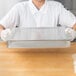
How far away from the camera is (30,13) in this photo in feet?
2.97

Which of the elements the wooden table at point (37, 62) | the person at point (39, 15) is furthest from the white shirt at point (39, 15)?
the wooden table at point (37, 62)

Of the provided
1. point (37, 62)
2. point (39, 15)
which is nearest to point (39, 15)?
point (39, 15)

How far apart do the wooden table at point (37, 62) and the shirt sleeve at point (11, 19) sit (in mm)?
228

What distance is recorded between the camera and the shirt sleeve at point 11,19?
0.84m

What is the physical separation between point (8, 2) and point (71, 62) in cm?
43

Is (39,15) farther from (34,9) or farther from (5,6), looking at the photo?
(5,6)

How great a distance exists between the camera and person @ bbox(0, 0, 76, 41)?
868 millimetres

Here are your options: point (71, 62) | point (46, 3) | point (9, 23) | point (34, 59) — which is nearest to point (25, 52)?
point (34, 59)

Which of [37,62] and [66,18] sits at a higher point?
[66,18]

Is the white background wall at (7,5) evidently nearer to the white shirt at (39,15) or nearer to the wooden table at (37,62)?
the white shirt at (39,15)

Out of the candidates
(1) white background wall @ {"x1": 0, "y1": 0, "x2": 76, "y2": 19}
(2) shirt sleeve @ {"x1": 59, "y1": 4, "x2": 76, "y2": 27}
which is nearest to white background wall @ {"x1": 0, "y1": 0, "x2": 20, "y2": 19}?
(1) white background wall @ {"x1": 0, "y1": 0, "x2": 76, "y2": 19}

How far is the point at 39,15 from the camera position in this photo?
2.96 feet

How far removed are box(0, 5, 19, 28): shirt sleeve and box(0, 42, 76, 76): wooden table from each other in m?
0.23

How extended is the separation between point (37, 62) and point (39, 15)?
0.37 metres
